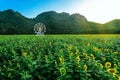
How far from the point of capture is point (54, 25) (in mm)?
50594

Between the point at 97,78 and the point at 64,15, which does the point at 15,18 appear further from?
the point at 97,78

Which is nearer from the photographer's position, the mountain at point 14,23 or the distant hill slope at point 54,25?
the distant hill slope at point 54,25

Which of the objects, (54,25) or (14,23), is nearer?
(54,25)

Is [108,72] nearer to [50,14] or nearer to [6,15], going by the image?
[6,15]

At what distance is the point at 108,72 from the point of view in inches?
205

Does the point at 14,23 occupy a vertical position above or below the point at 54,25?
above

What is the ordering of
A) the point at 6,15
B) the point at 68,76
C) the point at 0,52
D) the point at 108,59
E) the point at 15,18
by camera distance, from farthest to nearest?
the point at 6,15
the point at 15,18
the point at 0,52
the point at 108,59
the point at 68,76

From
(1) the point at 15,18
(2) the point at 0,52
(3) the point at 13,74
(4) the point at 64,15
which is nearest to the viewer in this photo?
(3) the point at 13,74

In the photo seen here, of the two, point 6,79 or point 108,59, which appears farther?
point 108,59

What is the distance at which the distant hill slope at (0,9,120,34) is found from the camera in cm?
4297

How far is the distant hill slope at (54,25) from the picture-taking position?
42969mm

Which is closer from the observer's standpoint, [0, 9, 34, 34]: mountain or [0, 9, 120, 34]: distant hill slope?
[0, 9, 120, 34]: distant hill slope

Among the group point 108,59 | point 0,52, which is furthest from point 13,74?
point 0,52

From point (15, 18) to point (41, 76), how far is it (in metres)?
56.9
